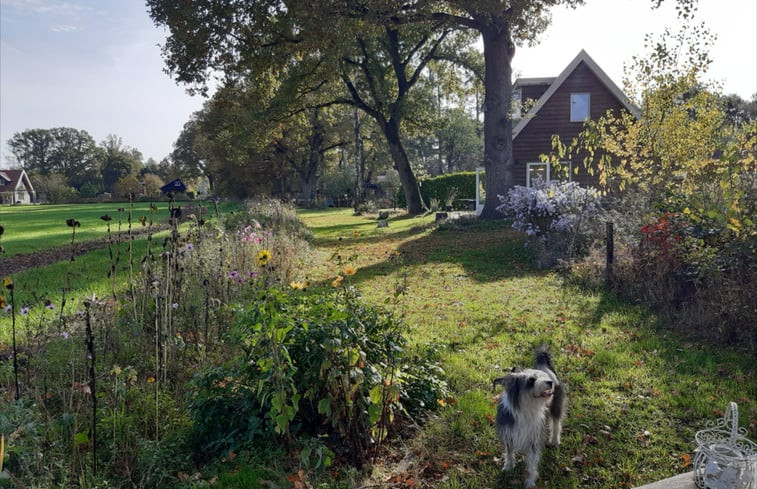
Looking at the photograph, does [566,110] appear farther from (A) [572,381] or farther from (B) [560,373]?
(A) [572,381]

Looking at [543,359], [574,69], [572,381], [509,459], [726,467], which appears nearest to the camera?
[726,467]

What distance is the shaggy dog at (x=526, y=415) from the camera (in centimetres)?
306

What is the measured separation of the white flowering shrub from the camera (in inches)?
420

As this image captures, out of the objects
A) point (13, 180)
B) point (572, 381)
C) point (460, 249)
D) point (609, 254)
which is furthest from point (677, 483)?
point (13, 180)

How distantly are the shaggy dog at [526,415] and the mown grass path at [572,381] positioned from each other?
20cm

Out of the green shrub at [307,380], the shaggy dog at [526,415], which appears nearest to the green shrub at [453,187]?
the green shrub at [307,380]

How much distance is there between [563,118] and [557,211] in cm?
1261

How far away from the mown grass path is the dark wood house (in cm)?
1443

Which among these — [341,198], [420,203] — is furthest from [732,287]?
[341,198]

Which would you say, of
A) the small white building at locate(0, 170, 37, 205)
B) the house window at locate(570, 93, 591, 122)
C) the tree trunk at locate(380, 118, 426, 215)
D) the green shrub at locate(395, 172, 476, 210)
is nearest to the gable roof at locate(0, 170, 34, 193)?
the small white building at locate(0, 170, 37, 205)

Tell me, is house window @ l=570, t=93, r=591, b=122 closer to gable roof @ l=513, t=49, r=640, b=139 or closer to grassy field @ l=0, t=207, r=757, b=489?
gable roof @ l=513, t=49, r=640, b=139

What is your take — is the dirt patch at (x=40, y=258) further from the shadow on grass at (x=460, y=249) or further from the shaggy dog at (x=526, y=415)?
the shaggy dog at (x=526, y=415)

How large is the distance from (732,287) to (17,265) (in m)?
13.1

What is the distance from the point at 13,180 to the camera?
69875 mm
